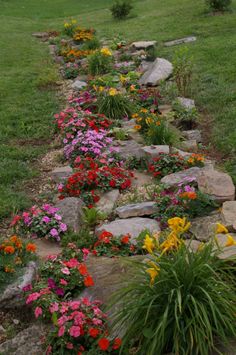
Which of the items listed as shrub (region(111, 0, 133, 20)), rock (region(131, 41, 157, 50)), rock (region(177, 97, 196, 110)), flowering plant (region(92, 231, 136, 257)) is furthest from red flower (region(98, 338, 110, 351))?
shrub (region(111, 0, 133, 20))

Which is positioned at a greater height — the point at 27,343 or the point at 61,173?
the point at 27,343

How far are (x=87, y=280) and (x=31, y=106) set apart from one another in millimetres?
6481

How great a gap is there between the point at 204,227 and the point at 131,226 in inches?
32.4

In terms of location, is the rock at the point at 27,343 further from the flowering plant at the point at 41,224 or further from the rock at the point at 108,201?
the rock at the point at 108,201

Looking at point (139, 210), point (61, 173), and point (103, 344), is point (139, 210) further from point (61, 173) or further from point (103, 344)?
point (103, 344)

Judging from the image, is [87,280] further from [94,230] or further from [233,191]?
[233,191]

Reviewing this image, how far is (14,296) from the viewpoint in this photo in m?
4.53

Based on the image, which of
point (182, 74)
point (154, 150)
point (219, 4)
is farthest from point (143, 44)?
point (154, 150)

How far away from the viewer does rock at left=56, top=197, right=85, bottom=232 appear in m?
5.78

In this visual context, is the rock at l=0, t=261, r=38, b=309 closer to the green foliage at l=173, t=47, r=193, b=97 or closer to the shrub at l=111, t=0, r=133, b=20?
the green foliage at l=173, t=47, r=193, b=97

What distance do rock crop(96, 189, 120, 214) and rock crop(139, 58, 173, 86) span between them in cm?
445

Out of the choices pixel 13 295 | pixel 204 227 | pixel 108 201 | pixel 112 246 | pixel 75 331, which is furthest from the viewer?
pixel 108 201

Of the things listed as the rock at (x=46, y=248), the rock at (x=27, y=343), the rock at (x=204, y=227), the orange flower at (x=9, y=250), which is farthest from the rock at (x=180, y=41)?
the rock at (x=27, y=343)

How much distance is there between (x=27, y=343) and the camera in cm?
411
